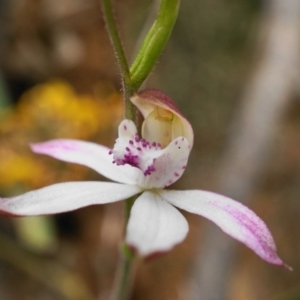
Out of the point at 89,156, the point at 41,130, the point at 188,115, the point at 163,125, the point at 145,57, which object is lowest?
the point at 188,115

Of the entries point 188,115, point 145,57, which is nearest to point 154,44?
point 145,57

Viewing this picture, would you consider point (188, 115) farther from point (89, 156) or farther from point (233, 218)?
point (233, 218)

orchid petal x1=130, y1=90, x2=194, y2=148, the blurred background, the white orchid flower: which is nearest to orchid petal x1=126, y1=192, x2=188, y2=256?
the white orchid flower

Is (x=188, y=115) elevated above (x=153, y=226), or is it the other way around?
(x=153, y=226)

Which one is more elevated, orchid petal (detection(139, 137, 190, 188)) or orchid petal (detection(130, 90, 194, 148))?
orchid petal (detection(130, 90, 194, 148))

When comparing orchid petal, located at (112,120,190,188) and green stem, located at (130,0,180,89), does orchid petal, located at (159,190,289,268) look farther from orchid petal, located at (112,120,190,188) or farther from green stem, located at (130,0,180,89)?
green stem, located at (130,0,180,89)

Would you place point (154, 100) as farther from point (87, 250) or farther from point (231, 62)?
point (231, 62)
